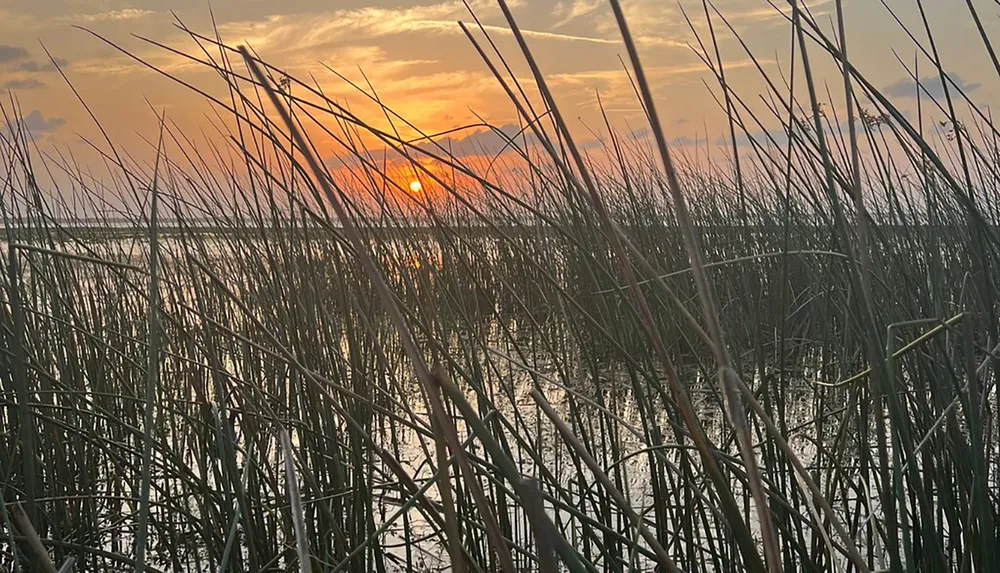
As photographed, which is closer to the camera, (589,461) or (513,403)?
(589,461)

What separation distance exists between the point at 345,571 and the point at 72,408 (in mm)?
428

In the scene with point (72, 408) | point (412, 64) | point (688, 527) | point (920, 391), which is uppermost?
point (412, 64)

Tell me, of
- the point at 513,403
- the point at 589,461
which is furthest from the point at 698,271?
the point at 513,403

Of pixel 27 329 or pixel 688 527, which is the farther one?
pixel 27 329

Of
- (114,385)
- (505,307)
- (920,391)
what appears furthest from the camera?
(505,307)

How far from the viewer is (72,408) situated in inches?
41.9

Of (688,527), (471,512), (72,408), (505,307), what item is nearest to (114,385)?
(72,408)

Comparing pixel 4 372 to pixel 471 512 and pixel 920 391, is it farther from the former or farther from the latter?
pixel 920 391

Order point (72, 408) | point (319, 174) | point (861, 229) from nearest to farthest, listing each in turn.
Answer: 1. point (319, 174)
2. point (861, 229)
3. point (72, 408)

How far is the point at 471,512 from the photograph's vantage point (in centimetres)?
121

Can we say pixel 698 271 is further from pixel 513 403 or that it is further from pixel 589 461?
pixel 513 403

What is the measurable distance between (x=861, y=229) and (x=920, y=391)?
19.8 inches

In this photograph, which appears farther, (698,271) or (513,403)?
(513,403)

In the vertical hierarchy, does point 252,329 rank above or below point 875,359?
above
